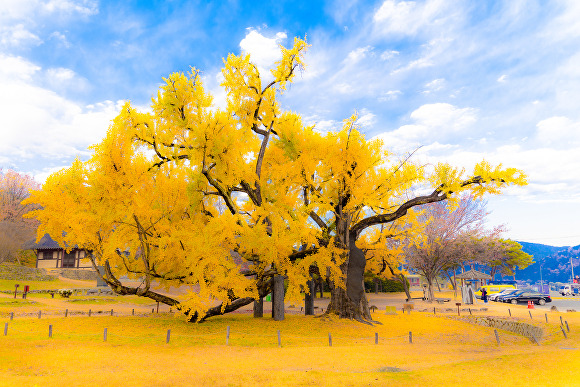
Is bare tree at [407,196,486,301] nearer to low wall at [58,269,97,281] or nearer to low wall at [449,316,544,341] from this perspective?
low wall at [449,316,544,341]

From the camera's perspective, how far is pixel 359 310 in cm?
1986

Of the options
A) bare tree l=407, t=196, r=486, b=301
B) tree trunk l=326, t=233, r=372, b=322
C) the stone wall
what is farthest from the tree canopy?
the stone wall

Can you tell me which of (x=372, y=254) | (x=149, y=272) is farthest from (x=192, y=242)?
(x=372, y=254)

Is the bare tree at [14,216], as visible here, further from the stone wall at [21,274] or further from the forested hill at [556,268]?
the forested hill at [556,268]

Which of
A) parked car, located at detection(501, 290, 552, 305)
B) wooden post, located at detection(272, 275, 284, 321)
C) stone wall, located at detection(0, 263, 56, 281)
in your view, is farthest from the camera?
stone wall, located at detection(0, 263, 56, 281)

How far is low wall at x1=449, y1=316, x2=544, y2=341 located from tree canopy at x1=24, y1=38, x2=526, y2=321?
23.4 feet

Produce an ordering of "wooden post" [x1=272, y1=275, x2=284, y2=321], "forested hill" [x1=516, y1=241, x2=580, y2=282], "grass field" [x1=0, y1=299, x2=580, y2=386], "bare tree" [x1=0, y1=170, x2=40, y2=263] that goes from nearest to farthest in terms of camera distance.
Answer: "grass field" [x1=0, y1=299, x2=580, y2=386] < "wooden post" [x1=272, y1=275, x2=284, y2=321] < "bare tree" [x1=0, y1=170, x2=40, y2=263] < "forested hill" [x1=516, y1=241, x2=580, y2=282]

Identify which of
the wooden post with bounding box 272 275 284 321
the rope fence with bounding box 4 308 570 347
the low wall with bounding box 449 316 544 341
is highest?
the wooden post with bounding box 272 275 284 321

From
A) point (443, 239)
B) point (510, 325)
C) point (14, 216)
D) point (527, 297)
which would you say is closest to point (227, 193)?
point (510, 325)

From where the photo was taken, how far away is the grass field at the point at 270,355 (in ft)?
27.0

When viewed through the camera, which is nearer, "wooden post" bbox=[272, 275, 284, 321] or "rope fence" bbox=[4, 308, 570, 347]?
"rope fence" bbox=[4, 308, 570, 347]

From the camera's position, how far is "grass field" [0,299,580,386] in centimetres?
822

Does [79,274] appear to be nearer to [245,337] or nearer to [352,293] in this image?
[245,337]

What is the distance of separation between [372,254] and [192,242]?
12683 mm
